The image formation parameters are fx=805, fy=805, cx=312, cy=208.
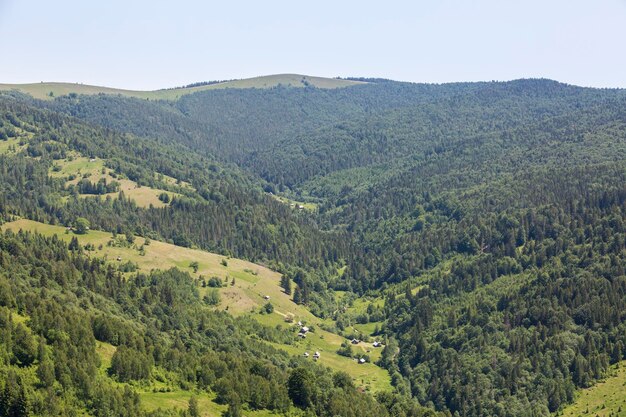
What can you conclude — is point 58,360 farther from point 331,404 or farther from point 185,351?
point 331,404

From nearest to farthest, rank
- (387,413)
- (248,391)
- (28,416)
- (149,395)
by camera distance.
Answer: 1. (28,416)
2. (149,395)
3. (248,391)
4. (387,413)

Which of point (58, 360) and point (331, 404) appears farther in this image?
point (331, 404)

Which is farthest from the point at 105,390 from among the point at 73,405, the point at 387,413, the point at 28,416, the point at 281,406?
the point at 387,413

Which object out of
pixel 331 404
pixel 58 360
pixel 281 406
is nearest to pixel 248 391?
pixel 281 406

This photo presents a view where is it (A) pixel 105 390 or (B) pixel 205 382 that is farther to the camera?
(B) pixel 205 382

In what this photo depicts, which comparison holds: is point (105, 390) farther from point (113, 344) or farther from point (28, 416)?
point (113, 344)

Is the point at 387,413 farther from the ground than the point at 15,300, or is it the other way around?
the point at 15,300

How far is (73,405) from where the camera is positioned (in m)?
138

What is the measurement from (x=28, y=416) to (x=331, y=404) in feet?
226

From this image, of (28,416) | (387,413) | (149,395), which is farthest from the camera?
(387,413)

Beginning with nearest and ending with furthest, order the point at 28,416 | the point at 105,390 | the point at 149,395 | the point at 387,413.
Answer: the point at 28,416
the point at 105,390
the point at 149,395
the point at 387,413

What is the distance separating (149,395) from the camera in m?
156

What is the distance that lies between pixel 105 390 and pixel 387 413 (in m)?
70.8

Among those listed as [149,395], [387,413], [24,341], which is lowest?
[387,413]
